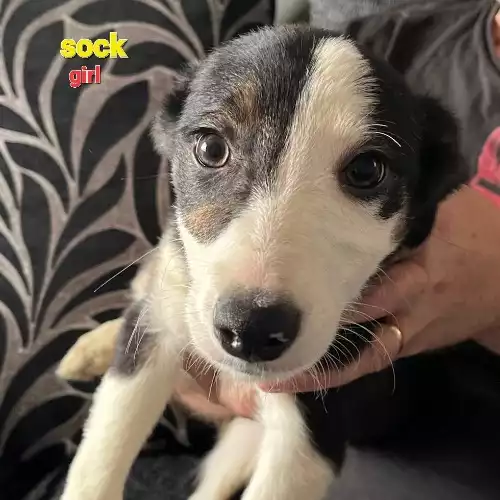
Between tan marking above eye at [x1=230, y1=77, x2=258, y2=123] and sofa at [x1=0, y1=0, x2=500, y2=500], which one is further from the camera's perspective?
sofa at [x1=0, y1=0, x2=500, y2=500]

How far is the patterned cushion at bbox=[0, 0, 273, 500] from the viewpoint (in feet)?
4.98

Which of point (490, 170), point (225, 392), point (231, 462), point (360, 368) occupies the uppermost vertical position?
point (490, 170)

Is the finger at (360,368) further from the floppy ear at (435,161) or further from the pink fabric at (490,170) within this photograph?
the pink fabric at (490,170)

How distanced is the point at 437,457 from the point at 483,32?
96cm

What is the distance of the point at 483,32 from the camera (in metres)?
1.59

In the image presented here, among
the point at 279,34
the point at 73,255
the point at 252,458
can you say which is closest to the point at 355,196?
the point at 279,34

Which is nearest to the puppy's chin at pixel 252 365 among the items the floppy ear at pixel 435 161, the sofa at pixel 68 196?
the floppy ear at pixel 435 161

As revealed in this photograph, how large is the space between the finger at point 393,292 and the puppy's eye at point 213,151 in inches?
13.4

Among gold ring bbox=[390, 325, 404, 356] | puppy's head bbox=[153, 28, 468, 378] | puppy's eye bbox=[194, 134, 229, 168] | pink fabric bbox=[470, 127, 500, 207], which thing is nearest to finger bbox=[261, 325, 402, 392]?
gold ring bbox=[390, 325, 404, 356]

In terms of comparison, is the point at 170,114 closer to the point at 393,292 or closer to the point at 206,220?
the point at 206,220

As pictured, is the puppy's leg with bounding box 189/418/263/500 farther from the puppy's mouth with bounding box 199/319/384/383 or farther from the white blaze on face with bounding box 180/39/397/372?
the white blaze on face with bounding box 180/39/397/372

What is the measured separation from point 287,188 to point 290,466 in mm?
500

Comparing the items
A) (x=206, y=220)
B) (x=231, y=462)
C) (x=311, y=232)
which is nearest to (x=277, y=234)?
(x=311, y=232)

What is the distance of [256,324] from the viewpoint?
0.82m
